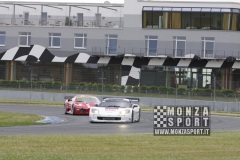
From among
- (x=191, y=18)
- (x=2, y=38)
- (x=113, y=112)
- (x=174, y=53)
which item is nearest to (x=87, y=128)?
(x=113, y=112)

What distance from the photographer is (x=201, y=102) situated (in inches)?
2226

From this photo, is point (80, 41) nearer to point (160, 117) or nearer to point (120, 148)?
point (160, 117)

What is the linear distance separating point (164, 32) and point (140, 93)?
14.1 meters

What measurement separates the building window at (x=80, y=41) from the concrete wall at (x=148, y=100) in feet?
41.9

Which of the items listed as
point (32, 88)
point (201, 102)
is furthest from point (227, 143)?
point (32, 88)

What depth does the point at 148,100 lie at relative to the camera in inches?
2367

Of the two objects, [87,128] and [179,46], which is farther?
[179,46]

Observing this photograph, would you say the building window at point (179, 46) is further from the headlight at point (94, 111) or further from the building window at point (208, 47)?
the headlight at point (94, 111)

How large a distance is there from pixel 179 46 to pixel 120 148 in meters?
58.0

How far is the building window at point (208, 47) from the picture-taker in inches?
2825

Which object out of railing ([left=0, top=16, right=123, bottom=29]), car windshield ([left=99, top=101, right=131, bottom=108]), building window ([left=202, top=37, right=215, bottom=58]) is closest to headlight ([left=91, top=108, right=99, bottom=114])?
car windshield ([left=99, top=101, right=131, bottom=108])

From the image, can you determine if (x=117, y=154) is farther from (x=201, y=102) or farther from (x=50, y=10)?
(x=50, y=10)

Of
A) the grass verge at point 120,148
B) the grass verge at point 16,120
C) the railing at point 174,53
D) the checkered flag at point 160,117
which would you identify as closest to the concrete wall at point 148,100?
the railing at point 174,53

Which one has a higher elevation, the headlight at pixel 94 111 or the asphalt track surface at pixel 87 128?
the headlight at pixel 94 111
